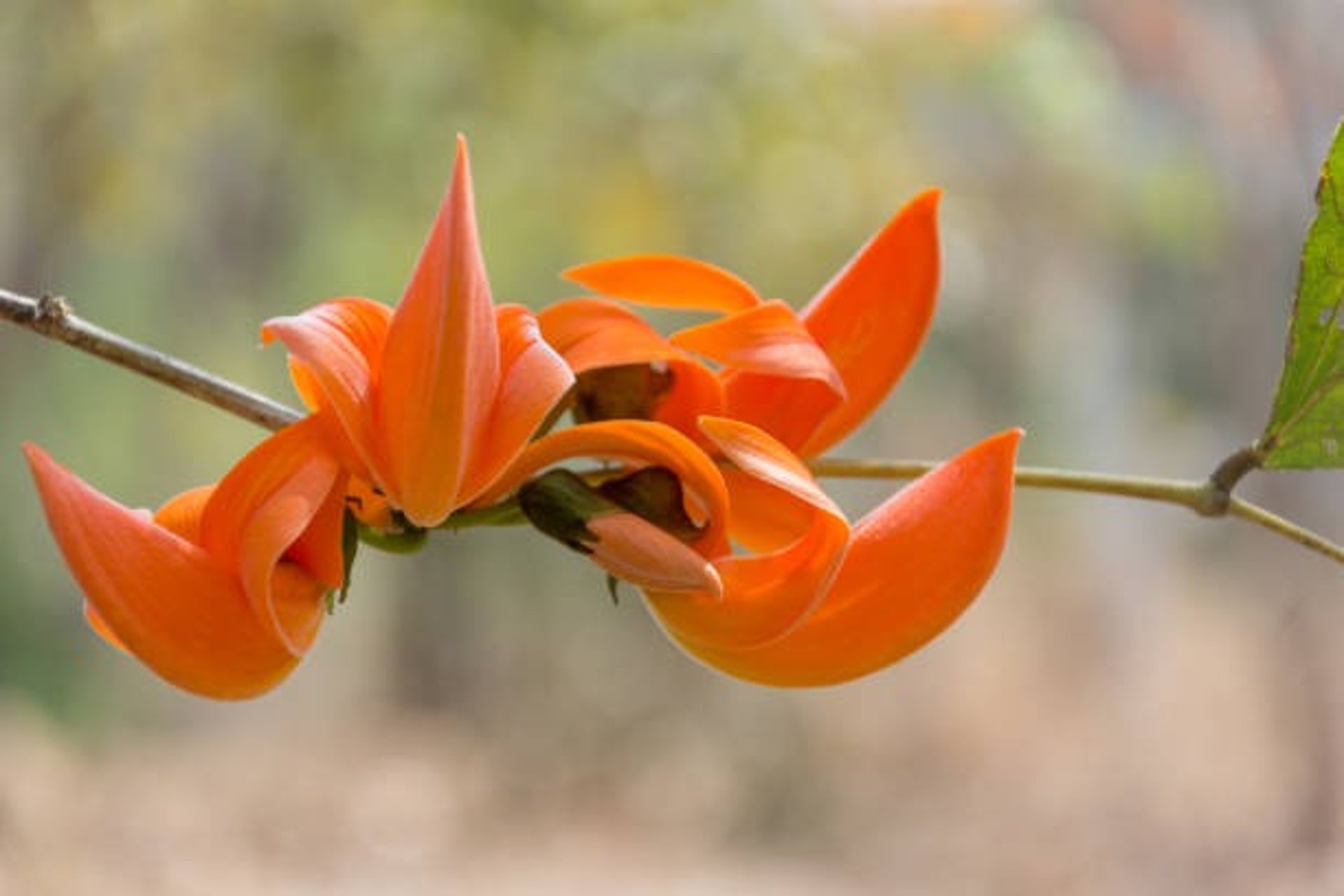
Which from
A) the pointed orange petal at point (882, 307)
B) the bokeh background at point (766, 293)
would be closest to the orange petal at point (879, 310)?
the pointed orange petal at point (882, 307)

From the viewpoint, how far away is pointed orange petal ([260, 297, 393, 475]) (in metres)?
0.18

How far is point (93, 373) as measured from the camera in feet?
12.8

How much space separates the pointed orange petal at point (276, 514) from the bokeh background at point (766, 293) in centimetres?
68

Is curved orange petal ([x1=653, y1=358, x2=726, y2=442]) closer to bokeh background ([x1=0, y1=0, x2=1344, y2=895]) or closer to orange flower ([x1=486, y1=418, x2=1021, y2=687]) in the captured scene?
orange flower ([x1=486, y1=418, x2=1021, y2=687])

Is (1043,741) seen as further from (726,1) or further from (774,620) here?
(774,620)

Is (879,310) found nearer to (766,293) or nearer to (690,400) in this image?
(690,400)

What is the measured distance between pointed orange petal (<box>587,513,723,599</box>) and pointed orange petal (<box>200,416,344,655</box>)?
1.1 inches

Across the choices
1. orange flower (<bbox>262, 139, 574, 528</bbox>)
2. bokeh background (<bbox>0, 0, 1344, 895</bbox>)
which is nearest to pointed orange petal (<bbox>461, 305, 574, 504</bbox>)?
orange flower (<bbox>262, 139, 574, 528</bbox>)

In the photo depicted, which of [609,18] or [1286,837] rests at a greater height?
[609,18]

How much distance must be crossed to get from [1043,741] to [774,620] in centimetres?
312

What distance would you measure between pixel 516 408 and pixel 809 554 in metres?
0.03

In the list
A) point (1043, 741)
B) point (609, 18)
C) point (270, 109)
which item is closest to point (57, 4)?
point (609, 18)

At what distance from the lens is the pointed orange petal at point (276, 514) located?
0.18m

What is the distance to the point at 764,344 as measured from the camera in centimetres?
20
